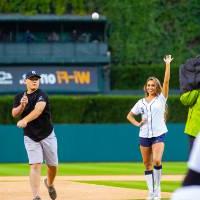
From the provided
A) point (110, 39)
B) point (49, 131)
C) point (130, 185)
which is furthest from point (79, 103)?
point (49, 131)

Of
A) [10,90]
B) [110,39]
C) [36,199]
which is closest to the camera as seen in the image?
[36,199]

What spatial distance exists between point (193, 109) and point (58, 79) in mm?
31943

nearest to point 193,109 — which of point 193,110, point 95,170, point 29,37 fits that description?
point 193,110

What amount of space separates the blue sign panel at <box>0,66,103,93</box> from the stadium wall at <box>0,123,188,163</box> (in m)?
10.8

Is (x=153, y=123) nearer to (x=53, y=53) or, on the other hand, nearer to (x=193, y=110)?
(x=193, y=110)

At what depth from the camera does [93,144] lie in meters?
30.2

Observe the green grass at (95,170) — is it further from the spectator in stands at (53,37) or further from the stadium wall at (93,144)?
the spectator in stands at (53,37)

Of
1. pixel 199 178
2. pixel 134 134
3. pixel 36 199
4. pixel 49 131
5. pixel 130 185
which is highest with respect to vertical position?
pixel 199 178

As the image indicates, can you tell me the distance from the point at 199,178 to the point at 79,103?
3277 centimetres

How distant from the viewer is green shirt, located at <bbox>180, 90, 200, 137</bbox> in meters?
9.71

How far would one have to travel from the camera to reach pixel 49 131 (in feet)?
36.0

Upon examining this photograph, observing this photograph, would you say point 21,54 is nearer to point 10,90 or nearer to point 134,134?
point 10,90

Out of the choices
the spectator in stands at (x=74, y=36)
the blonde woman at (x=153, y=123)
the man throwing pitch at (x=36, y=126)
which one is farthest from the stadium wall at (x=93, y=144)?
the man throwing pitch at (x=36, y=126)

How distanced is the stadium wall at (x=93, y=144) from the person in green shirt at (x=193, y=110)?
1987 centimetres
